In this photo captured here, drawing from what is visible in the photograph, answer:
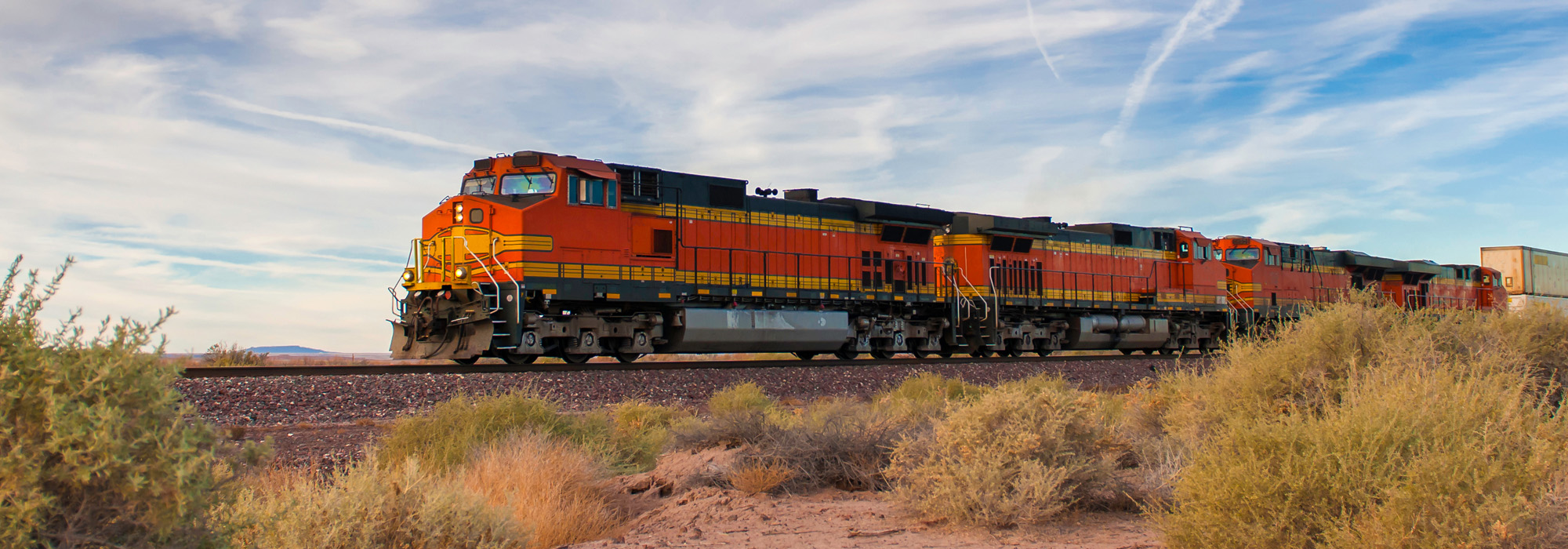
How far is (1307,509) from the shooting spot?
4477 millimetres

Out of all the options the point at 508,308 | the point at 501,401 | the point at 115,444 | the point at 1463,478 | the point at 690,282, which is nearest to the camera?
the point at 115,444

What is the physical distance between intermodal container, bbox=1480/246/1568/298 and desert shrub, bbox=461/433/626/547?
146ft

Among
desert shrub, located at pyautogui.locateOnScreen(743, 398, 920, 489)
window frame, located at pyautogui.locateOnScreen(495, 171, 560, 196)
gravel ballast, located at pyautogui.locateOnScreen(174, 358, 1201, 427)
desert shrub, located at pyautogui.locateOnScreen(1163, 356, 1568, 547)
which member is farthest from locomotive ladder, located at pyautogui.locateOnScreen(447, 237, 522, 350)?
desert shrub, located at pyautogui.locateOnScreen(1163, 356, 1568, 547)

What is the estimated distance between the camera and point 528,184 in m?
14.4

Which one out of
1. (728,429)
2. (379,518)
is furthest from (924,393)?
(379,518)

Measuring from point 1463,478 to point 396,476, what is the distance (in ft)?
16.5

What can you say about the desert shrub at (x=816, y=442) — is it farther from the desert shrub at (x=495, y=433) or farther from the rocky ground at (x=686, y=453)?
the desert shrub at (x=495, y=433)

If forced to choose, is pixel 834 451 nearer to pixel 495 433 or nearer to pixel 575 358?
pixel 495 433

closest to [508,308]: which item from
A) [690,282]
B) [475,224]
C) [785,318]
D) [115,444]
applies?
[475,224]

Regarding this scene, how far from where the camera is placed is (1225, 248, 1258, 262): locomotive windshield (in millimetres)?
26219

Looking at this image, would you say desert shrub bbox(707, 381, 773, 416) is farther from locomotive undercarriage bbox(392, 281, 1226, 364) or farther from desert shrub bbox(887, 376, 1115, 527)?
desert shrub bbox(887, 376, 1115, 527)

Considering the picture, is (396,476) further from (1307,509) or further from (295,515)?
(1307,509)

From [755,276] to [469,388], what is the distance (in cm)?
672

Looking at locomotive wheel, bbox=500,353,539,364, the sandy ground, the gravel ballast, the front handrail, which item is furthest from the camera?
locomotive wheel, bbox=500,353,539,364
